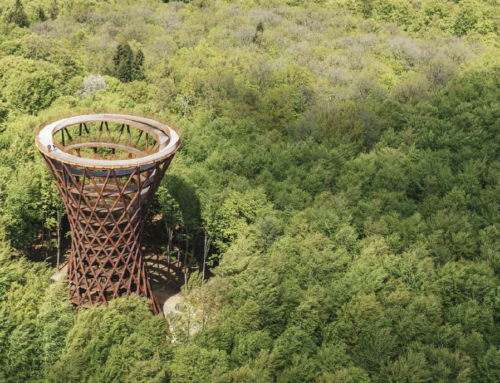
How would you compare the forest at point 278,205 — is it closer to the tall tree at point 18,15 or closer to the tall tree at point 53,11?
the tall tree at point 18,15

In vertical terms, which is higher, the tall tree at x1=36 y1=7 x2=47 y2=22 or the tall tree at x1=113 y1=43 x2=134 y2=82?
the tall tree at x1=36 y1=7 x2=47 y2=22

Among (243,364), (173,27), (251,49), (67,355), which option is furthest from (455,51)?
(67,355)

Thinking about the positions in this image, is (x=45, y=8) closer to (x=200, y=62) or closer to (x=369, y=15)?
(x=200, y=62)

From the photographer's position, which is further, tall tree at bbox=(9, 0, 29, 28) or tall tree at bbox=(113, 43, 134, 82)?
tall tree at bbox=(9, 0, 29, 28)

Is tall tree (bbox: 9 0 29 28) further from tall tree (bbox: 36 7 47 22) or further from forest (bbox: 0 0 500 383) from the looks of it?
tall tree (bbox: 36 7 47 22)

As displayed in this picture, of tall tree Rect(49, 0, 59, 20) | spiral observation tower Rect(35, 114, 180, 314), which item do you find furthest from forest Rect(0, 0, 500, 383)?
tall tree Rect(49, 0, 59, 20)

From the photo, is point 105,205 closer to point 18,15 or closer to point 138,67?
point 138,67
